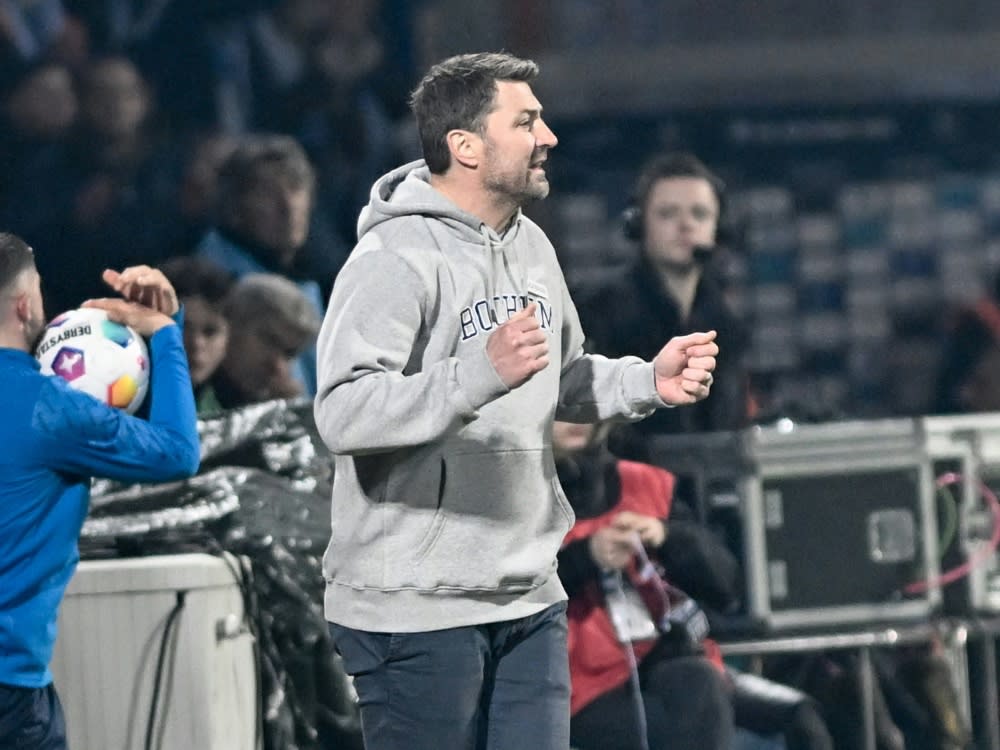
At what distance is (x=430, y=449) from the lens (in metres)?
2.13

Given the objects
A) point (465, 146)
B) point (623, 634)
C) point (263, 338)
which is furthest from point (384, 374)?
point (263, 338)

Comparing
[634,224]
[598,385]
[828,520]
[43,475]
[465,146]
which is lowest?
[828,520]

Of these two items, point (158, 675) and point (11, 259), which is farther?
point (158, 675)

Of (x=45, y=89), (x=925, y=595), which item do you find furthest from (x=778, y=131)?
(x=45, y=89)

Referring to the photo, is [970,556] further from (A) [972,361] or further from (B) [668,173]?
(B) [668,173]

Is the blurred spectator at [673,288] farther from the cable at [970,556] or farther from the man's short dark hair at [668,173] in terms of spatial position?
the cable at [970,556]

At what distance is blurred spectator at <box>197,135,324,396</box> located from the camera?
3.97m

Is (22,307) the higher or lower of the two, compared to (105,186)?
lower

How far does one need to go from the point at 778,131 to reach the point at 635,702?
1531 millimetres

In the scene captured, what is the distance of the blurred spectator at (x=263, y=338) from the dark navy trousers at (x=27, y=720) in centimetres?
148

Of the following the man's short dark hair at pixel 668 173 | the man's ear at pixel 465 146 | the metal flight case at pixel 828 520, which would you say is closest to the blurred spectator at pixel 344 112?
the man's short dark hair at pixel 668 173

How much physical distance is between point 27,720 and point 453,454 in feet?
2.56

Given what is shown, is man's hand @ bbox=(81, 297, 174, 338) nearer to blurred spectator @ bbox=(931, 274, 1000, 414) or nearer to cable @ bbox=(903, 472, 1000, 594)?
cable @ bbox=(903, 472, 1000, 594)

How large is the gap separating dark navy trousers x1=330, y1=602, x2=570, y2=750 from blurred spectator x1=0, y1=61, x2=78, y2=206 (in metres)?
2.17
